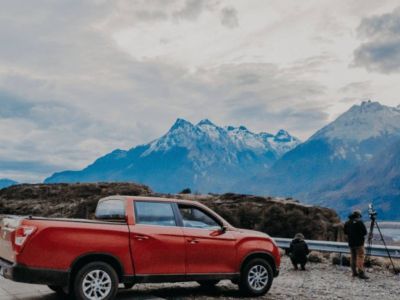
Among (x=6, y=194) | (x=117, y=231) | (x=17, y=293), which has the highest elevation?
(x=6, y=194)

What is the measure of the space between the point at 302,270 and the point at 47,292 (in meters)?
8.14

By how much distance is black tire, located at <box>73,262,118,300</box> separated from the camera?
9.27m

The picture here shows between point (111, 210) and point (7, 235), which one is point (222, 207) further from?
point (7, 235)

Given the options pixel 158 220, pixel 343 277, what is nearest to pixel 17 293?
pixel 158 220

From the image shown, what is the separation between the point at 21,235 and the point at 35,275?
2.20 feet

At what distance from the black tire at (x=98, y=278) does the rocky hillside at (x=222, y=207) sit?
2920 cm

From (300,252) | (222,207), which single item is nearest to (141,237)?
(300,252)

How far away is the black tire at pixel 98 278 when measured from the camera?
9.27 meters

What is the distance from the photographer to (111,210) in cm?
1038

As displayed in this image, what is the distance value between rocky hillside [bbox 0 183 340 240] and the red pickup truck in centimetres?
2716

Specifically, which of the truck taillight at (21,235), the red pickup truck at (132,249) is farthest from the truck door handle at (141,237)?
the truck taillight at (21,235)

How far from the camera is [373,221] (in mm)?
17281

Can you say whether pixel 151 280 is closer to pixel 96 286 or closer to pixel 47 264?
pixel 96 286

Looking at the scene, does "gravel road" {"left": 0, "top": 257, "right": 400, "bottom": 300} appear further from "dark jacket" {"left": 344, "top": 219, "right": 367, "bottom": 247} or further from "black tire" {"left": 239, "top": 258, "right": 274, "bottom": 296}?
"dark jacket" {"left": 344, "top": 219, "right": 367, "bottom": 247}
